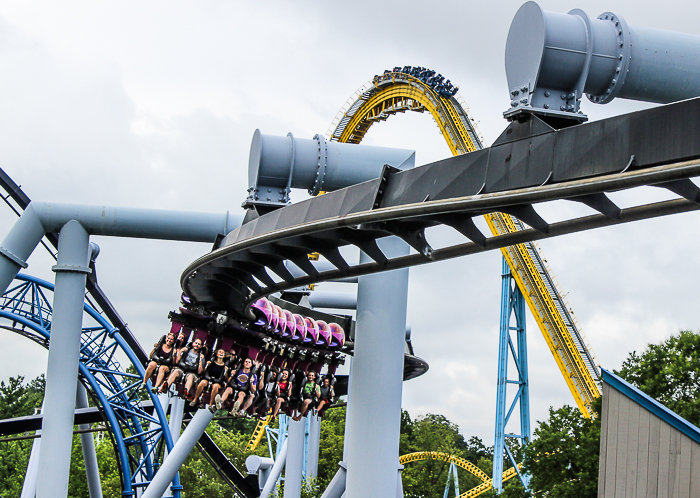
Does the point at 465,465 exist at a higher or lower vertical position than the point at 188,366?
lower

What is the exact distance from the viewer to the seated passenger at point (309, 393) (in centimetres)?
1206

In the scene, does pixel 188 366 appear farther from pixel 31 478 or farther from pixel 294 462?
pixel 31 478

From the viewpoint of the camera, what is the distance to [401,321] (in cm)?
836

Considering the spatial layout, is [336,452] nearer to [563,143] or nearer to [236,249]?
[236,249]

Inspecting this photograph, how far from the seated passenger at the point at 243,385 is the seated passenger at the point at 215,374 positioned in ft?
0.47

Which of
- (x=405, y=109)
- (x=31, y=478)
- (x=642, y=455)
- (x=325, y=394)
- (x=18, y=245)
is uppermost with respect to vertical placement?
(x=405, y=109)

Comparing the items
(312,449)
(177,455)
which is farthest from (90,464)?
(312,449)

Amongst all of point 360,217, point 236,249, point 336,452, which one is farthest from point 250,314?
point 336,452

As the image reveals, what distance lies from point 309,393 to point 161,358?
257 centimetres

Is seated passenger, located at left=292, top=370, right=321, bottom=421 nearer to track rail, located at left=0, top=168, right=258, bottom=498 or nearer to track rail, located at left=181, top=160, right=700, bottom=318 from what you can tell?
track rail, located at left=181, top=160, right=700, bottom=318

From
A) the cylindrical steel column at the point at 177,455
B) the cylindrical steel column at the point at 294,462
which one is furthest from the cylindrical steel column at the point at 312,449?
the cylindrical steel column at the point at 177,455

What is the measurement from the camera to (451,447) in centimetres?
5272

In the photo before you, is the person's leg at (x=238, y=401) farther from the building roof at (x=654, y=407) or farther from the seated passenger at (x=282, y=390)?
the building roof at (x=654, y=407)

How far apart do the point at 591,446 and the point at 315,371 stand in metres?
10.1
